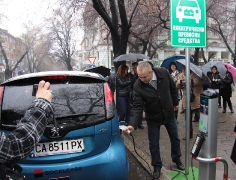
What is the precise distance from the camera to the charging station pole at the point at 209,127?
7.21 ft

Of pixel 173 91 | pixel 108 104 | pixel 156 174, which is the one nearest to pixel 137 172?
pixel 156 174

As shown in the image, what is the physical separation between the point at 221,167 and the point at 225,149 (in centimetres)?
93

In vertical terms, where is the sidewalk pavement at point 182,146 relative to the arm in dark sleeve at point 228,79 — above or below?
below

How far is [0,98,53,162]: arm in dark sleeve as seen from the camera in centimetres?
125

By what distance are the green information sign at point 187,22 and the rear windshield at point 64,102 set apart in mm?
1321

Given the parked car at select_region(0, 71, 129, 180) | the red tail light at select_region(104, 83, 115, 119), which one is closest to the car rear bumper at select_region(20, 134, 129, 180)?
the parked car at select_region(0, 71, 129, 180)

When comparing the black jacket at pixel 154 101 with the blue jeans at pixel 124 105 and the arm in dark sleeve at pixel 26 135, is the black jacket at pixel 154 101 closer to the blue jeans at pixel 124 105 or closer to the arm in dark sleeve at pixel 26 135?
the arm in dark sleeve at pixel 26 135

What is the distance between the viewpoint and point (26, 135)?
1311 mm

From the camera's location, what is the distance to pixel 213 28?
18500 mm

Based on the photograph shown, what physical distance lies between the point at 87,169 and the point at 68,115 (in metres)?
0.60

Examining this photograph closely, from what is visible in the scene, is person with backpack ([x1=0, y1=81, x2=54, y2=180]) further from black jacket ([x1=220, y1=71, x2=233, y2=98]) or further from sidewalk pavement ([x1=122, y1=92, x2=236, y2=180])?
black jacket ([x1=220, y1=71, x2=233, y2=98])

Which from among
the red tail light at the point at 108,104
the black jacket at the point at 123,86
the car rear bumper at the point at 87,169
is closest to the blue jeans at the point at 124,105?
the black jacket at the point at 123,86

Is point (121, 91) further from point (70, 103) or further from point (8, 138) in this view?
point (8, 138)

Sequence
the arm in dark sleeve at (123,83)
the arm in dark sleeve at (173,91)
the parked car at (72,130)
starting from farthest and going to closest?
the arm in dark sleeve at (123,83), the arm in dark sleeve at (173,91), the parked car at (72,130)
